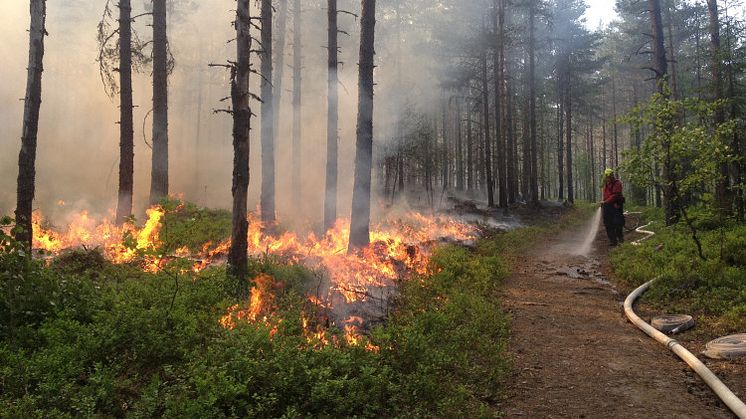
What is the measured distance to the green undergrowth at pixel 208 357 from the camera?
13.2ft

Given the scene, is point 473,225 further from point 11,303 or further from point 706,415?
point 11,303

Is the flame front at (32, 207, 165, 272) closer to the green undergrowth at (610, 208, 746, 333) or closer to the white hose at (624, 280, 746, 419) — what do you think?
the white hose at (624, 280, 746, 419)

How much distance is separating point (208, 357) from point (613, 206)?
12840 mm

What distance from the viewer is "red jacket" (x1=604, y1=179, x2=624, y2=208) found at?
13.2 m

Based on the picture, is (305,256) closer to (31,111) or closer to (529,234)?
(31,111)

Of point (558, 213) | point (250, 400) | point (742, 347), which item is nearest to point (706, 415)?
point (742, 347)

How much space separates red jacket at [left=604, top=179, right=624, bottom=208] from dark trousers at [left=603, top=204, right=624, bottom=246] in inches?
6.6

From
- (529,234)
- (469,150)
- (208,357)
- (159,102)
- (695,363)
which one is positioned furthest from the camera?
(469,150)

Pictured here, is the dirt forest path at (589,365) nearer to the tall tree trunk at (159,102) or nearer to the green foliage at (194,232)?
the green foliage at (194,232)

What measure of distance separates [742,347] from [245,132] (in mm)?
8062

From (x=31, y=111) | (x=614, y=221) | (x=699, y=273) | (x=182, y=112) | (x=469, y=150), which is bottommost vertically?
(x=699, y=273)

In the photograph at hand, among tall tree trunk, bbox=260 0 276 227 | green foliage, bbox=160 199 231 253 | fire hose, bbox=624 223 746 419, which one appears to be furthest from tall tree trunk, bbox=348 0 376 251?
fire hose, bbox=624 223 746 419

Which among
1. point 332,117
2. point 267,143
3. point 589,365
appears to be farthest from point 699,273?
point 267,143

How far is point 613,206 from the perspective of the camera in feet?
44.0
